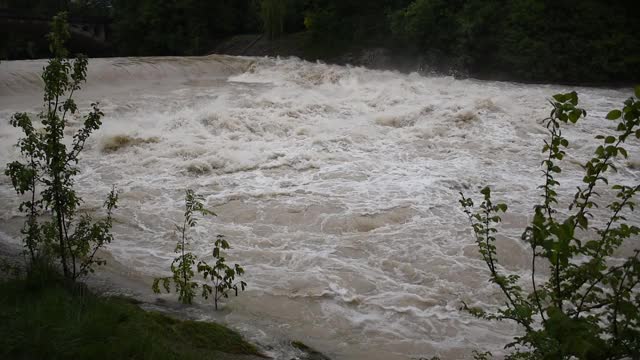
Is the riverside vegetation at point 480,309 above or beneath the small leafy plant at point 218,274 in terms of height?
above

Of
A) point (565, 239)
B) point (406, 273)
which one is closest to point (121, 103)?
point (406, 273)

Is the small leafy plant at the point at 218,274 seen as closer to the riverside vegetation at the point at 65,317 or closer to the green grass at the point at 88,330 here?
the riverside vegetation at the point at 65,317

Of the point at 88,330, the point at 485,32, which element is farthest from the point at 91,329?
the point at 485,32

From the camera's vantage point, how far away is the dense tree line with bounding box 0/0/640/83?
61.1ft

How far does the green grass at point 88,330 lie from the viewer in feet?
8.87

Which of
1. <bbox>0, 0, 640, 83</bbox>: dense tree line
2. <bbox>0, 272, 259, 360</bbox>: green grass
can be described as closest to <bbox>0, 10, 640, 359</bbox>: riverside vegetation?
<bbox>0, 272, 259, 360</bbox>: green grass

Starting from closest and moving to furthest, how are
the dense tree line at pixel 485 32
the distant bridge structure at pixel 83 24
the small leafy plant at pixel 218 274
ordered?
the small leafy plant at pixel 218 274
the dense tree line at pixel 485 32
the distant bridge structure at pixel 83 24

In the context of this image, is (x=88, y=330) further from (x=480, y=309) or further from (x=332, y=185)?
(x=332, y=185)

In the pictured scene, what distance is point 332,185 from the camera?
8.73m

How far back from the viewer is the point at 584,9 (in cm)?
1927

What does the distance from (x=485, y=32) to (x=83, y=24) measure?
2067cm

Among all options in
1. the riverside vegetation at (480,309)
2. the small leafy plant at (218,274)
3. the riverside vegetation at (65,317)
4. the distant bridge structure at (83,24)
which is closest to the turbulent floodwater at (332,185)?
the small leafy plant at (218,274)

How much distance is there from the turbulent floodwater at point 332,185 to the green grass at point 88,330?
57cm

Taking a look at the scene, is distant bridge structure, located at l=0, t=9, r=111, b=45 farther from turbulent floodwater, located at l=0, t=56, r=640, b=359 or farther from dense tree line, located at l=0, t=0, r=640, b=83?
turbulent floodwater, located at l=0, t=56, r=640, b=359
